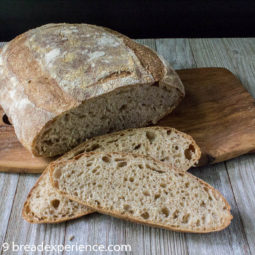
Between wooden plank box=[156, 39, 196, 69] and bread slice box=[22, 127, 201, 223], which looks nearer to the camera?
bread slice box=[22, 127, 201, 223]

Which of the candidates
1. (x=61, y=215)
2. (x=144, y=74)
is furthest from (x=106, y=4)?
(x=61, y=215)

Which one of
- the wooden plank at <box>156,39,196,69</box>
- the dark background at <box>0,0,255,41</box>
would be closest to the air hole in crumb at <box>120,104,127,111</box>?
the wooden plank at <box>156,39,196,69</box>

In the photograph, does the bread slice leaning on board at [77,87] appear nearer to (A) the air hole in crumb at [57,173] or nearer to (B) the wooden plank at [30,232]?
(A) the air hole in crumb at [57,173]

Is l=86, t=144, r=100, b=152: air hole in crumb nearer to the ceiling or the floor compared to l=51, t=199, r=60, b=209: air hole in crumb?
nearer to the ceiling

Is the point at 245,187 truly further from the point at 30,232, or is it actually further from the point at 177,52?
the point at 177,52

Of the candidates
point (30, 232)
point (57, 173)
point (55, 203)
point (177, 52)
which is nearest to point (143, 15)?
point (177, 52)

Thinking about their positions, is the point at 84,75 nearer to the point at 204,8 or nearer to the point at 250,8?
the point at 204,8

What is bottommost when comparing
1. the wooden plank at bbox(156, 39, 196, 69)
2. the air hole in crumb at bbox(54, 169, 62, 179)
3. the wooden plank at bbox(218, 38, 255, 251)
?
the wooden plank at bbox(156, 39, 196, 69)

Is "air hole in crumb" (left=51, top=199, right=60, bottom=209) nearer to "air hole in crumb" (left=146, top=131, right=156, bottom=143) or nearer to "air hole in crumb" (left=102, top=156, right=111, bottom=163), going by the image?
"air hole in crumb" (left=102, top=156, right=111, bottom=163)
